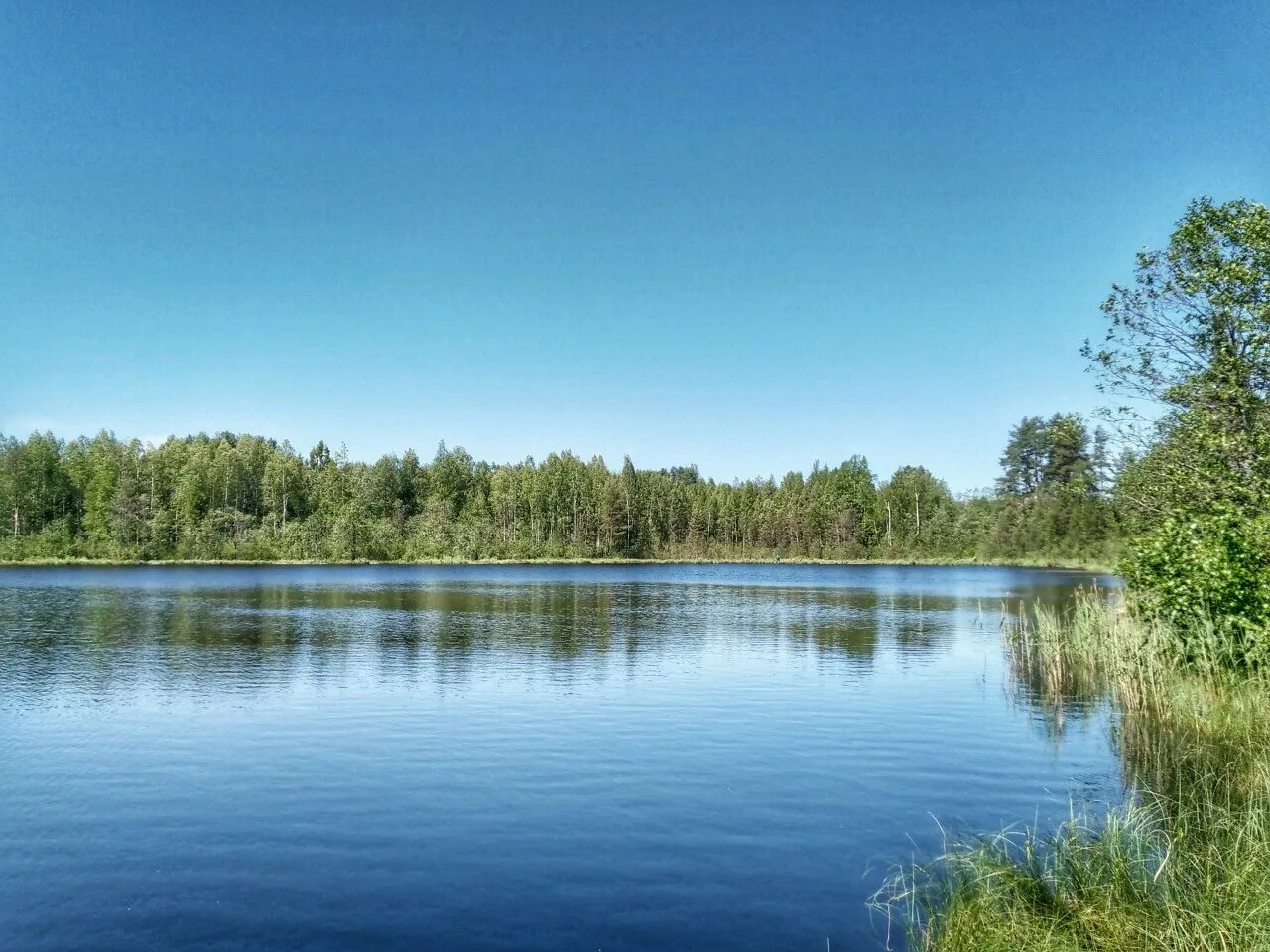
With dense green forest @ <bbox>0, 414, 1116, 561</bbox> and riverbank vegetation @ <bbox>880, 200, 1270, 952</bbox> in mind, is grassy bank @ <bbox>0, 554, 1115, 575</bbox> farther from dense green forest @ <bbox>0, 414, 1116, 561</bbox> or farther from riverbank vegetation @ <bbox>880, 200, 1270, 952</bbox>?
riverbank vegetation @ <bbox>880, 200, 1270, 952</bbox>

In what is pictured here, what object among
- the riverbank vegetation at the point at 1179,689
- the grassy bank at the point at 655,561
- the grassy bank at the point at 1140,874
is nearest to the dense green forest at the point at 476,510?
the grassy bank at the point at 655,561

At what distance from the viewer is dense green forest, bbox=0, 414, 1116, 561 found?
142m

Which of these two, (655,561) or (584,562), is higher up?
(584,562)

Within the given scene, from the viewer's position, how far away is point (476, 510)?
17350 centimetres

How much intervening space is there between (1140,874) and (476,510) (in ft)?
544

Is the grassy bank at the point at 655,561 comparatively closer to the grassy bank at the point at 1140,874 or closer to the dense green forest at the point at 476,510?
the dense green forest at the point at 476,510

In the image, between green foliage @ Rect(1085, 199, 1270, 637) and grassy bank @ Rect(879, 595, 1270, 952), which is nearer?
grassy bank @ Rect(879, 595, 1270, 952)

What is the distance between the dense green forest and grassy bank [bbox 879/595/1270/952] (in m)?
117

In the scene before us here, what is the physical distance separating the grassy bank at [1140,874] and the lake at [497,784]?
3.64 feet

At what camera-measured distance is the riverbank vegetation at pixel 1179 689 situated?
10125mm

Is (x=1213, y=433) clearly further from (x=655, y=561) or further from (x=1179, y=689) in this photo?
(x=655, y=561)

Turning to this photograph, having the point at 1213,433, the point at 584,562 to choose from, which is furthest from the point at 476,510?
the point at 1213,433

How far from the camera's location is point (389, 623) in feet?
168

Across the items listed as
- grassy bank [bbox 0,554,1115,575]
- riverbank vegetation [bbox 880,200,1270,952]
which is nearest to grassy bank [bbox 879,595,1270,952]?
riverbank vegetation [bbox 880,200,1270,952]
